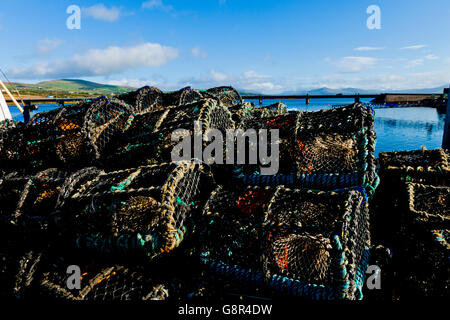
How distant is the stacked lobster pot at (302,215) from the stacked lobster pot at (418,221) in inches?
10.9

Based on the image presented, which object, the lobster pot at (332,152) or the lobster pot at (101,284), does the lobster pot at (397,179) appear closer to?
the lobster pot at (332,152)

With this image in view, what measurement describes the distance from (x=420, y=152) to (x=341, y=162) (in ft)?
5.08

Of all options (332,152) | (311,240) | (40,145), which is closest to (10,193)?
(40,145)

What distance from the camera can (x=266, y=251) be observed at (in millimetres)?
1852

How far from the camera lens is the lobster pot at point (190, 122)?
7.86ft

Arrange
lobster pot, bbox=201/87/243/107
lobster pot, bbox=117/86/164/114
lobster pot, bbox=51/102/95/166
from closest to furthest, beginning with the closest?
lobster pot, bbox=51/102/95/166 → lobster pot, bbox=117/86/164/114 → lobster pot, bbox=201/87/243/107

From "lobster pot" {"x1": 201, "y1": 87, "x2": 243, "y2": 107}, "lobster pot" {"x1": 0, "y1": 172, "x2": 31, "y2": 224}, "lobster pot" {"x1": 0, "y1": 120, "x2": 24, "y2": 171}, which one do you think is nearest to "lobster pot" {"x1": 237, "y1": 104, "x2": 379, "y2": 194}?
"lobster pot" {"x1": 0, "y1": 172, "x2": 31, "y2": 224}

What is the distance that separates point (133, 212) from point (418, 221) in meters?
2.02

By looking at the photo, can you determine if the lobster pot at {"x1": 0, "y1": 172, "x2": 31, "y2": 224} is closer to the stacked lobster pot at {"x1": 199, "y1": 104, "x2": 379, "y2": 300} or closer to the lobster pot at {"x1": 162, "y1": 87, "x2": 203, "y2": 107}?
the stacked lobster pot at {"x1": 199, "y1": 104, "x2": 379, "y2": 300}

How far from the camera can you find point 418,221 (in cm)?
196

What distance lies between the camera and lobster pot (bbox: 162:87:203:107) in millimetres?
3773

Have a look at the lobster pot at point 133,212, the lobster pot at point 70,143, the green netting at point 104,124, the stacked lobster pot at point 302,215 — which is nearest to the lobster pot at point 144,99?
the green netting at point 104,124
